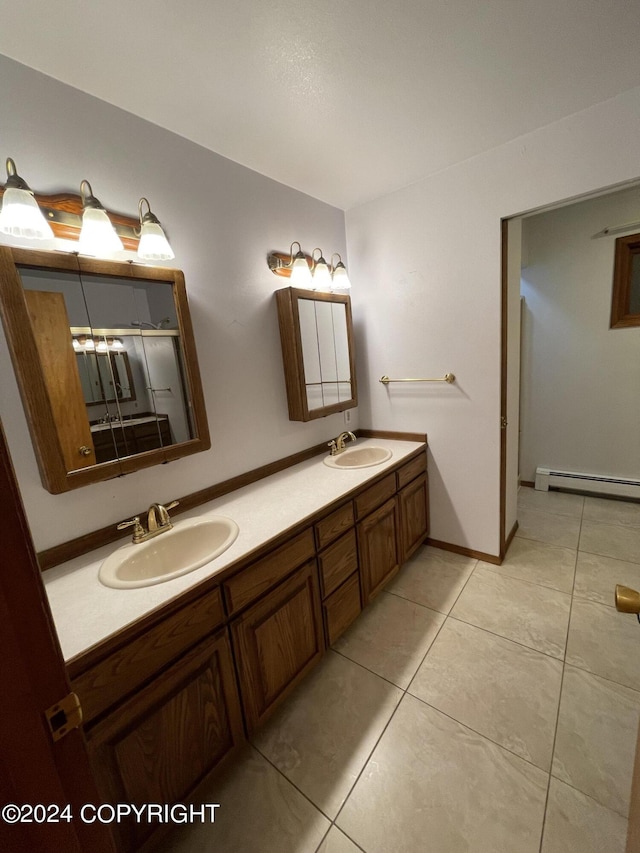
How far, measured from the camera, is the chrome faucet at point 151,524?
1.22 meters

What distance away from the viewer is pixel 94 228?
109 cm

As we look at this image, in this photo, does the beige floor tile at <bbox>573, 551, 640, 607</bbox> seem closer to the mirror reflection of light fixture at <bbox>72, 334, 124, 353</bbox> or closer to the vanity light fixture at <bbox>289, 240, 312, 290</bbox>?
the vanity light fixture at <bbox>289, 240, 312, 290</bbox>

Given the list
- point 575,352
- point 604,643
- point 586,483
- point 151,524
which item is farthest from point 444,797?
point 575,352

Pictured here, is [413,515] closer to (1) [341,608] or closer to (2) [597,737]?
(1) [341,608]

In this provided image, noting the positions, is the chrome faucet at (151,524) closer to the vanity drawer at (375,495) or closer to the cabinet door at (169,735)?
the cabinet door at (169,735)

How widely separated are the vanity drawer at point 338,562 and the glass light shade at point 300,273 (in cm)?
136

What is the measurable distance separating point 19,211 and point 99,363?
1.53ft

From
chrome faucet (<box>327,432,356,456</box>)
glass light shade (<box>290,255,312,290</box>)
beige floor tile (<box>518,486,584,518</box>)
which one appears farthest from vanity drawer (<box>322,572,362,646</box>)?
beige floor tile (<box>518,486,584,518</box>)

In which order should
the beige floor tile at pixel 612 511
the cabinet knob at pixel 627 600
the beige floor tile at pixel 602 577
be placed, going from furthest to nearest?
the beige floor tile at pixel 612 511, the beige floor tile at pixel 602 577, the cabinet knob at pixel 627 600

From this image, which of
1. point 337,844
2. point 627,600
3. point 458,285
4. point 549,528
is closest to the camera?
point 627,600

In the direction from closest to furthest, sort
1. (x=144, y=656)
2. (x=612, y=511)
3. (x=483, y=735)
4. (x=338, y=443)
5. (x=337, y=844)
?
1. (x=144, y=656)
2. (x=337, y=844)
3. (x=483, y=735)
4. (x=338, y=443)
5. (x=612, y=511)

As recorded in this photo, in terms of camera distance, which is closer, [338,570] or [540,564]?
[338,570]

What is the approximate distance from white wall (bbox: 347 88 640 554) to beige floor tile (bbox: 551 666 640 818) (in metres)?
0.86

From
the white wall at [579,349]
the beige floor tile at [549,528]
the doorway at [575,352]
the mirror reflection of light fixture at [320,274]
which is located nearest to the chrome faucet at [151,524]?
the mirror reflection of light fixture at [320,274]
